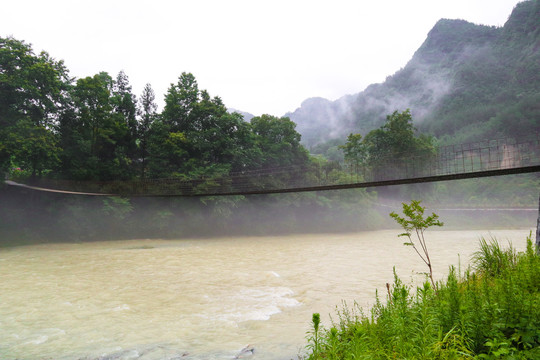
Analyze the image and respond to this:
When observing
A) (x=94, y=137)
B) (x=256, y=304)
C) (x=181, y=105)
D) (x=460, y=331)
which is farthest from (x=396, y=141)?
(x=460, y=331)

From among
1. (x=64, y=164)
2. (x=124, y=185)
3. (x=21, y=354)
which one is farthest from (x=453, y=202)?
(x=21, y=354)

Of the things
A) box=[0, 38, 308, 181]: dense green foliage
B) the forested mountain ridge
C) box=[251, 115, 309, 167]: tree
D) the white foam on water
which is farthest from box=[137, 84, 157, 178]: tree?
the forested mountain ridge

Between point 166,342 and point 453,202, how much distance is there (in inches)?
1407

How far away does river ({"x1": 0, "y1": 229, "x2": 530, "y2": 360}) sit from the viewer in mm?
3213

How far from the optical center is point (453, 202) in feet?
107

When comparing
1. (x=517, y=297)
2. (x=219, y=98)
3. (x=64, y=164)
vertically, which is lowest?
(x=517, y=297)

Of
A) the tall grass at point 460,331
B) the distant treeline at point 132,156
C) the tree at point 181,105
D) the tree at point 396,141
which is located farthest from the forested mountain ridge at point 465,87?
the tall grass at point 460,331

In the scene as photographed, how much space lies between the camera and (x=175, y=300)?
5043 millimetres

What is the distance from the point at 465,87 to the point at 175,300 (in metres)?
52.0

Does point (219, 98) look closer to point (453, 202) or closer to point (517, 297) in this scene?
point (517, 297)

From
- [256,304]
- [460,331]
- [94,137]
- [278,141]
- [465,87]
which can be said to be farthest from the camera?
[465,87]

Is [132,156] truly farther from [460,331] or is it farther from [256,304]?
[460,331]

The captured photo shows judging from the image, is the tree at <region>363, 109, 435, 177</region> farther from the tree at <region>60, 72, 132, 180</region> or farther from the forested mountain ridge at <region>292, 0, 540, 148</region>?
the tree at <region>60, 72, 132, 180</region>

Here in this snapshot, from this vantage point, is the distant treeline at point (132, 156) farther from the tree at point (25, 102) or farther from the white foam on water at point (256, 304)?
the white foam on water at point (256, 304)
